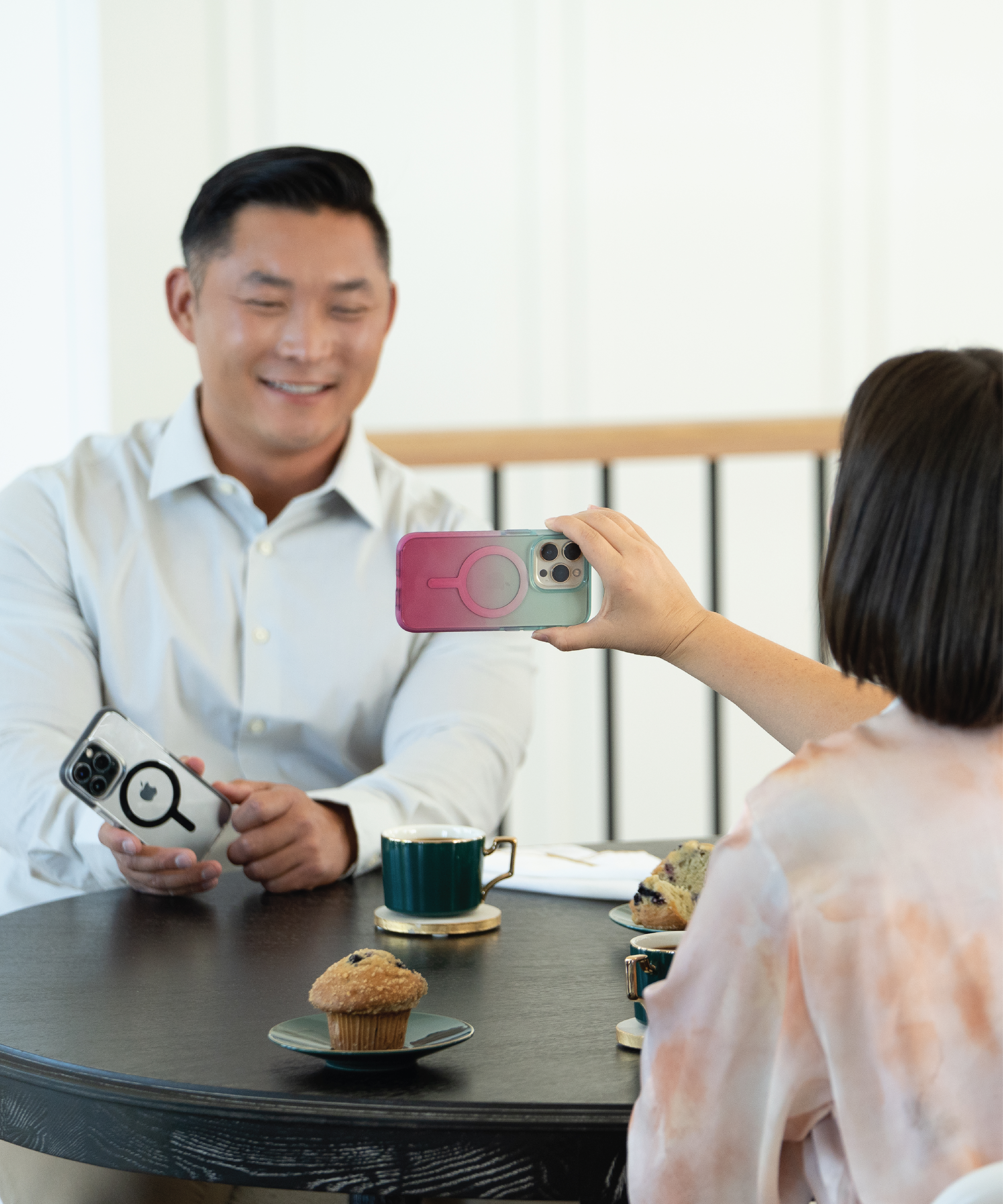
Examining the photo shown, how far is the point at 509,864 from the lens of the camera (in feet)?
4.04

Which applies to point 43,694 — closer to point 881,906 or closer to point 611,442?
point 611,442

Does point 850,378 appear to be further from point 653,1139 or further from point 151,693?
point 653,1139

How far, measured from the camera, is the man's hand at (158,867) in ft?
3.90

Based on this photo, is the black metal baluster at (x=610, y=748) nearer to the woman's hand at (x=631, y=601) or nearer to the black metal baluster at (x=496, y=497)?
Answer: the black metal baluster at (x=496, y=497)

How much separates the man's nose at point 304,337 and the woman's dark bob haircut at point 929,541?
3.84 feet

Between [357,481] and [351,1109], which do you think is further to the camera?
[357,481]

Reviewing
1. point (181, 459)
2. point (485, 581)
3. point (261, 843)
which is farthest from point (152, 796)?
point (181, 459)

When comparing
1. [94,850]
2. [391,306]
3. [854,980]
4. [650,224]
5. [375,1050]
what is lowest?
[94,850]

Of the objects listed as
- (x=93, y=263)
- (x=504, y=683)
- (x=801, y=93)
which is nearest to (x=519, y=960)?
(x=504, y=683)

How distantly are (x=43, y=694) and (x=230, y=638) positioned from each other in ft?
0.77

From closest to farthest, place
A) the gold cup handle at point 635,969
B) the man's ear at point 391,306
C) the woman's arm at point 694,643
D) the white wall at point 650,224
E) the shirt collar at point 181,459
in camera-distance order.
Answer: the gold cup handle at point 635,969
the woman's arm at point 694,643
the shirt collar at point 181,459
the man's ear at point 391,306
the white wall at point 650,224

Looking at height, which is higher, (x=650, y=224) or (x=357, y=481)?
(x=650, y=224)

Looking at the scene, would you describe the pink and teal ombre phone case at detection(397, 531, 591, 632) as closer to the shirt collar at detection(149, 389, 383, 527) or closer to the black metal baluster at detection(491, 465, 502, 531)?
the shirt collar at detection(149, 389, 383, 527)

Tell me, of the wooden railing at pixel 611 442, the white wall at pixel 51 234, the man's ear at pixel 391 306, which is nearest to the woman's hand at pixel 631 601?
the man's ear at pixel 391 306
